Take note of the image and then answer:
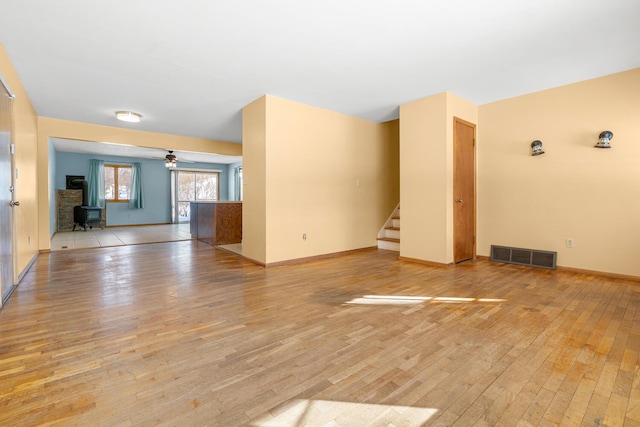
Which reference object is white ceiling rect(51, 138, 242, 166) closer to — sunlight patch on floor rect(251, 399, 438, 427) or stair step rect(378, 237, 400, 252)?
stair step rect(378, 237, 400, 252)

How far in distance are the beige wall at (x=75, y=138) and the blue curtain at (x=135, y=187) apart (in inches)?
178

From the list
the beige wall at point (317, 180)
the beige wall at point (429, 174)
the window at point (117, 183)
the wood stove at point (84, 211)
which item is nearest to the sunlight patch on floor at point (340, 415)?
the beige wall at point (317, 180)

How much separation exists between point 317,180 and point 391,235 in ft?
6.42

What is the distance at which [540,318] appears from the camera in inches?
96.0

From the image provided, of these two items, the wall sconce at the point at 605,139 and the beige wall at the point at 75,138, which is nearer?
the wall sconce at the point at 605,139

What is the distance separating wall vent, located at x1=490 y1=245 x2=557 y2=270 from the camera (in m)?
4.12

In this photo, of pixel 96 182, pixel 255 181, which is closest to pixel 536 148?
pixel 255 181

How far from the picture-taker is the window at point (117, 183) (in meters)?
10.1

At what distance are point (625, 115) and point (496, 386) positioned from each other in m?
3.96

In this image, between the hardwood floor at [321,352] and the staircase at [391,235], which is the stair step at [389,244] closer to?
the staircase at [391,235]

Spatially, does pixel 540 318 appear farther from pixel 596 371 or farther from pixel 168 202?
pixel 168 202

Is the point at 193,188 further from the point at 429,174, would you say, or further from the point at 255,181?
the point at 429,174

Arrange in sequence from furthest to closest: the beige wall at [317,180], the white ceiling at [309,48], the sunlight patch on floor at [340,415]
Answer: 1. the beige wall at [317,180]
2. the white ceiling at [309,48]
3. the sunlight patch on floor at [340,415]

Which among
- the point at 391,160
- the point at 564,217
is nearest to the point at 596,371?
the point at 564,217
